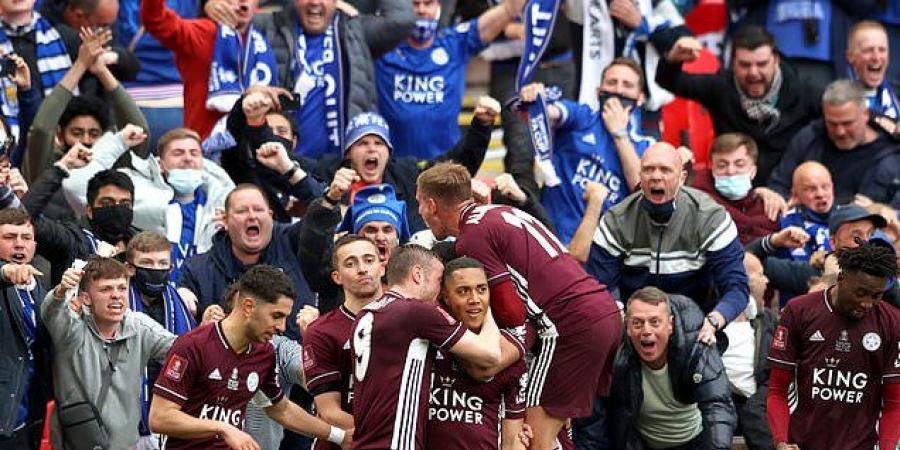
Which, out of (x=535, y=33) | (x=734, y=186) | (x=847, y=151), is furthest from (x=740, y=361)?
(x=535, y=33)

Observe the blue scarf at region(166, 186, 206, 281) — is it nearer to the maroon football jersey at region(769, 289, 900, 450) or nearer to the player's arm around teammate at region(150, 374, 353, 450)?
the player's arm around teammate at region(150, 374, 353, 450)

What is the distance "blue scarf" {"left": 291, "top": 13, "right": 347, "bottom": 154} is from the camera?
14.9 meters

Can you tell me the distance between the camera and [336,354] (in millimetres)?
10742

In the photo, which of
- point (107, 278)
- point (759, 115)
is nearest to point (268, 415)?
point (107, 278)

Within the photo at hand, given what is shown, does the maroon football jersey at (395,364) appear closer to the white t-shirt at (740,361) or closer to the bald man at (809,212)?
the white t-shirt at (740,361)

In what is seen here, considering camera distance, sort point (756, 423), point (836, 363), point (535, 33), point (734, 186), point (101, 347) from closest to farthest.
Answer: point (101, 347) → point (836, 363) → point (756, 423) → point (734, 186) → point (535, 33)

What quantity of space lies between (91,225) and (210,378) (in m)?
2.46

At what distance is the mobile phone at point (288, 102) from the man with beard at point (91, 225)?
5.37ft

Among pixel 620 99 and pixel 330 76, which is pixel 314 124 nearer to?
pixel 330 76

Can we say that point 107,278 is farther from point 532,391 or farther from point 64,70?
point 64,70

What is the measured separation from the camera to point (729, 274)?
42.0 feet

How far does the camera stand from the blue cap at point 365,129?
13.7m

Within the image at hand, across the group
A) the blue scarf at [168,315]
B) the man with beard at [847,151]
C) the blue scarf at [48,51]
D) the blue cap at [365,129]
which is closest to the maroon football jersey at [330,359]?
the blue scarf at [168,315]

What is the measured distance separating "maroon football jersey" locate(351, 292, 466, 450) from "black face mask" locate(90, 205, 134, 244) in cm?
293
